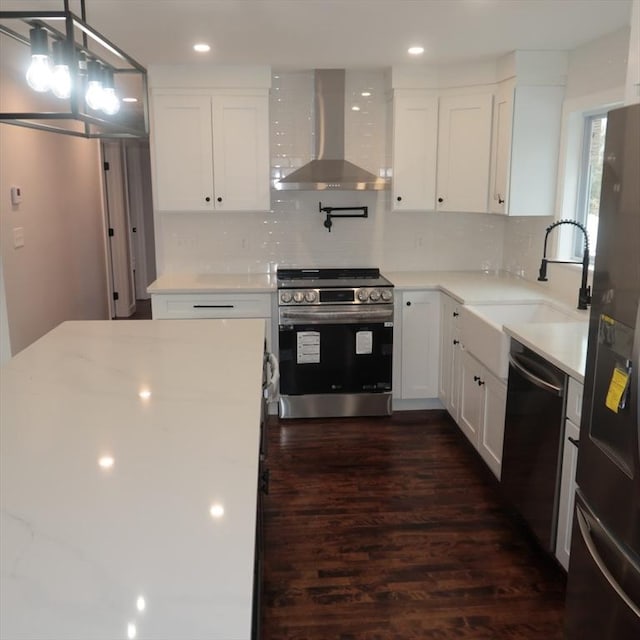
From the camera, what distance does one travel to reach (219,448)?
1.62 metres

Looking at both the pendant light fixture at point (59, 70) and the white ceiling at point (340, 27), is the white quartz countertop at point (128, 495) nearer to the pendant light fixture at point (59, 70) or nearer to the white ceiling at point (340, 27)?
the pendant light fixture at point (59, 70)

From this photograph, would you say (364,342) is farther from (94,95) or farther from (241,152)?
(94,95)

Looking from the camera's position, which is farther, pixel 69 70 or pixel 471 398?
pixel 471 398

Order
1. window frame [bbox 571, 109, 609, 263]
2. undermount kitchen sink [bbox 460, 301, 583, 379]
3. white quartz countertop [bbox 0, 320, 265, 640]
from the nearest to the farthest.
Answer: white quartz countertop [bbox 0, 320, 265, 640], undermount kitchen sink [bbox 460, 301, 583, 379], window frame [bbox 571, 109, 609, 263]

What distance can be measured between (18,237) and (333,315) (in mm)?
2235

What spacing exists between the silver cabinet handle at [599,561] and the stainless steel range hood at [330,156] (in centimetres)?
291

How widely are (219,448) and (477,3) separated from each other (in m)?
2.42

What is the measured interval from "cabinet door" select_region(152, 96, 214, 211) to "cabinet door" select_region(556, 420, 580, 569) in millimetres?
3007

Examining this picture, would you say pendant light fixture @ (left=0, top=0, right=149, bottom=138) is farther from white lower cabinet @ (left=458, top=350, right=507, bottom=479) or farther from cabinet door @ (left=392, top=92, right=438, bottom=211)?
cabinet door @ (left=392, top=92, right=438, bottom=211)

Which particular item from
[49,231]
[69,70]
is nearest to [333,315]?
[49,231]

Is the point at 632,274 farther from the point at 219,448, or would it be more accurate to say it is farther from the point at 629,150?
the point at 219,448

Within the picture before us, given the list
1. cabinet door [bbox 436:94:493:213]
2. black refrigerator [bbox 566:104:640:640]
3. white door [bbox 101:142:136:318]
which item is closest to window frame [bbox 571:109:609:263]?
cabinet door [bbox 436:94:493:213]

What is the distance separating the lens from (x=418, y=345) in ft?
14.6

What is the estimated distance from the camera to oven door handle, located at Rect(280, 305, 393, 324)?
14.0 feet
